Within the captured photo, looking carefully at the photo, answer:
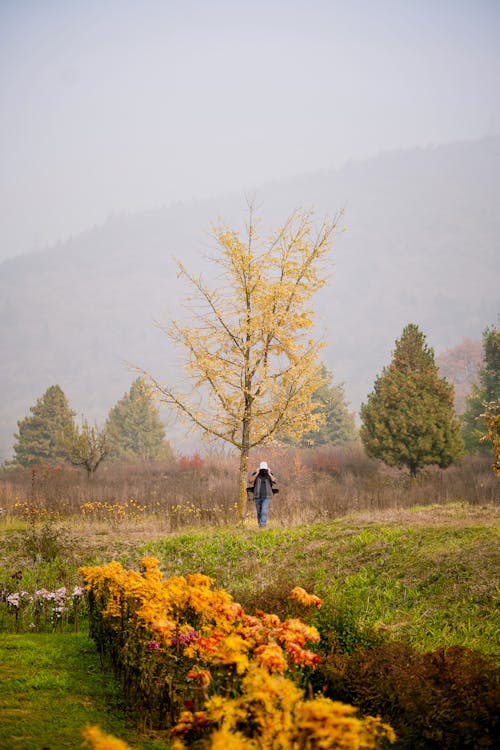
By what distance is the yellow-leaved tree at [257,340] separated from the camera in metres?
12.9

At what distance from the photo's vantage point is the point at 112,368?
140000mm

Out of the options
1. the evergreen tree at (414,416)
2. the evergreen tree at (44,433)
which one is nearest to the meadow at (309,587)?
the evergreen tree at (414,416)

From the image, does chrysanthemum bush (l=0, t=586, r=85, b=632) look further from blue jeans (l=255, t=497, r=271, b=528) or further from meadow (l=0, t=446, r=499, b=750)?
blue jeans (l=255, t=497, r=271, b=528)

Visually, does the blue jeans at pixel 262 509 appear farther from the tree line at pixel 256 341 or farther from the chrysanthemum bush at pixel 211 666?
the chrysanthemum bush at pixel 211 666

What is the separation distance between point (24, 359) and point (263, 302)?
143014mm

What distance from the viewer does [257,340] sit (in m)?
13.0

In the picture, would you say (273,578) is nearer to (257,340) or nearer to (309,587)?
(309,587)

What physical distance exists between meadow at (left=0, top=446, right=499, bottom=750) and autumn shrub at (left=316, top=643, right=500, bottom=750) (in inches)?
0.4

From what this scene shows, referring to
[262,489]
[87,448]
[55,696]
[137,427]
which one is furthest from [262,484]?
[137,427]

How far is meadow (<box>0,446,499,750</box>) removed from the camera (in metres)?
3.84

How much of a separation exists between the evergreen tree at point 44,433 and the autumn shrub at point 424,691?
28.6 meters

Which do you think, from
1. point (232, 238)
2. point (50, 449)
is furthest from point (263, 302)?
point (50, 449)

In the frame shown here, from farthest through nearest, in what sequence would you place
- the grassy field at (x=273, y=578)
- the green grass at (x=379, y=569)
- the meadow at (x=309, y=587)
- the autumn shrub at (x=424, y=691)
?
the green grass at (x=379, y=569) → the grassy field at (x=273, y=578) → the meadow at (x=309, y=587) → the autumn shrub at (x=424, y=691)

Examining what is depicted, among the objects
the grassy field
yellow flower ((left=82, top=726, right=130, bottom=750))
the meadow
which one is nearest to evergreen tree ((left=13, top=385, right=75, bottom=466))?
the meadow
